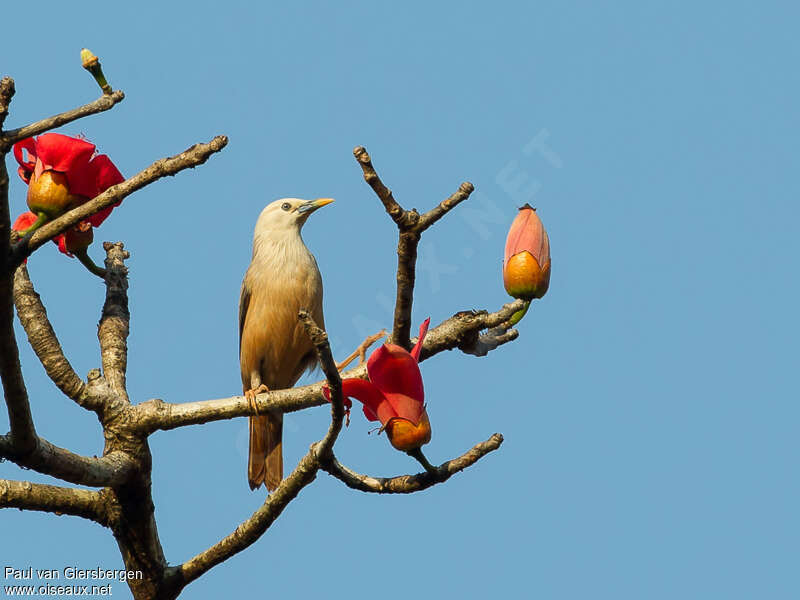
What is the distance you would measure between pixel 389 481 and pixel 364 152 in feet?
4.97

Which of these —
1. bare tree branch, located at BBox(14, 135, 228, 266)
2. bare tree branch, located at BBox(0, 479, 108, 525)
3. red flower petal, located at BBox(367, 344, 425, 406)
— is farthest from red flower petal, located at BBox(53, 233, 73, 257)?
red flower petal, located at BBox(367, 344, 425, 406)

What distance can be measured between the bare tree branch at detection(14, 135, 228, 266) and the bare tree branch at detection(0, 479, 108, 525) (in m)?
1.22

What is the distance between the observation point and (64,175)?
14.3ft

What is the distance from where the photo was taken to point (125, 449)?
5.29m

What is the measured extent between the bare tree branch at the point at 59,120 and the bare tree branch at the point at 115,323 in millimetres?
2285

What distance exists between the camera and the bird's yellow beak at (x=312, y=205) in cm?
862

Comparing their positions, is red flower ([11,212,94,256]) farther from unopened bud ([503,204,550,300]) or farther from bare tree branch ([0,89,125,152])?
unopened bud ([503,204,550,300])

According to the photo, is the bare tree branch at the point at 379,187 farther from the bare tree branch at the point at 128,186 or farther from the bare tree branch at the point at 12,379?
the bare tree branch at the point at 12,379

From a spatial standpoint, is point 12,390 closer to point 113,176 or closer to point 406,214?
point 113,176

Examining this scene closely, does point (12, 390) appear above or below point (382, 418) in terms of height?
above

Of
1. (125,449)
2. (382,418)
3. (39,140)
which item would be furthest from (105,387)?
(382,418)

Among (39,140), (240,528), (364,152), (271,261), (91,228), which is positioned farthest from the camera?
(271,261)

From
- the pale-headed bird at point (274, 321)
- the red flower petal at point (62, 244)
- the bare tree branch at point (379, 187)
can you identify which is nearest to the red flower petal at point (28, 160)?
the red flower petal at point (62, 244)

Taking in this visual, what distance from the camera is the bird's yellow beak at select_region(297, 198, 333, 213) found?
862 cm
